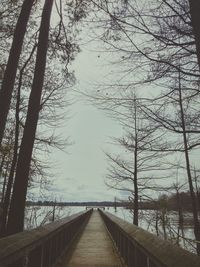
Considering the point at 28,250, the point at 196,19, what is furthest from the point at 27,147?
the point at 196,19

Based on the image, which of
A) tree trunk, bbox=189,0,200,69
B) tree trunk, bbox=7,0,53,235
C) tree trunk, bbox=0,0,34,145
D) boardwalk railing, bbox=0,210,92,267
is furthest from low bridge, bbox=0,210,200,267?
tree trunk, bbox=0,0,34,145

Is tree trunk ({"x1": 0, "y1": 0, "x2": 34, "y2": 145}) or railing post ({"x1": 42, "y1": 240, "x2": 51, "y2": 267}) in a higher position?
tree trunk ({"x1": 0, "y1": 0, "x2": 34, "y2": 145})

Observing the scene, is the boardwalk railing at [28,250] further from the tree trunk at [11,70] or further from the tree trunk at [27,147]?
the tree trunk at [11,70]

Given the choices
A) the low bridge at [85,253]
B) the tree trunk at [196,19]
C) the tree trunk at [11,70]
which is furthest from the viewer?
the tree trunk at [11,70]

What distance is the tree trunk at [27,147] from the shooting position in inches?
328

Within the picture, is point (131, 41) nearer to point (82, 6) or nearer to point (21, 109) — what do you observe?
point (82, 6)

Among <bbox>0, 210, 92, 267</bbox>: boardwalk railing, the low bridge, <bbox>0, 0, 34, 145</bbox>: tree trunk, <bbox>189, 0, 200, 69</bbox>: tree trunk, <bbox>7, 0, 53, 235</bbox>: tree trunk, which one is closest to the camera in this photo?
the low bridge

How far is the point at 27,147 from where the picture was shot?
8836 mm

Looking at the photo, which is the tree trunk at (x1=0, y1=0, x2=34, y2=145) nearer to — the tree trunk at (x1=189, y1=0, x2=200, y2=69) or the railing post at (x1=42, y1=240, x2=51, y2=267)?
the railing post at (x1=42, y1=240, x2=51, y2=267)

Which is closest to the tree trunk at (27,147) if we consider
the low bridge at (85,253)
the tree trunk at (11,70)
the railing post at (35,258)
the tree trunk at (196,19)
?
the tree trunk at (11,70)

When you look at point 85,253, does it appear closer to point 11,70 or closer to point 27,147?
point 27,147

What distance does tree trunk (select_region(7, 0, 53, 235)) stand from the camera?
8.34 m

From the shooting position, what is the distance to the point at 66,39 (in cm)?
1188

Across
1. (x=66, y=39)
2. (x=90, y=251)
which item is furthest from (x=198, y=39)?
(x=66, y=39)
